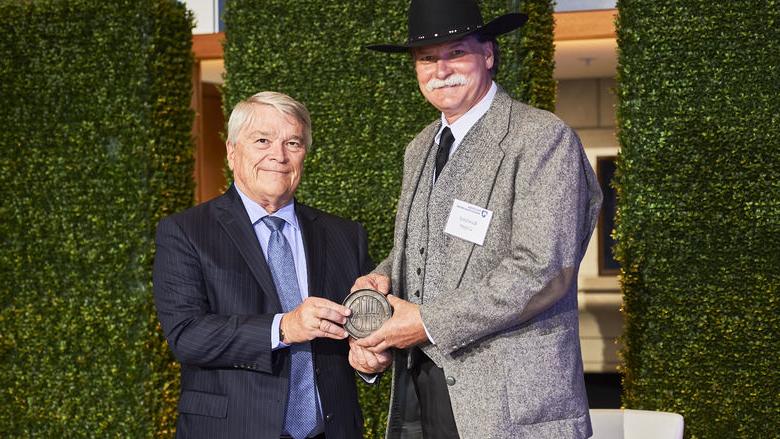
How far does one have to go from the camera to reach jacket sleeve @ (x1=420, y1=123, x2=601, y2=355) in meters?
1.93

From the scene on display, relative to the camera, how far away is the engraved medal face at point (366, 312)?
2098 mm

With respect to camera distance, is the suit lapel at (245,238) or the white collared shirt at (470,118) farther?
the suit lapel at (245,238)

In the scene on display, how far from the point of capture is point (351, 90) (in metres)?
4.44

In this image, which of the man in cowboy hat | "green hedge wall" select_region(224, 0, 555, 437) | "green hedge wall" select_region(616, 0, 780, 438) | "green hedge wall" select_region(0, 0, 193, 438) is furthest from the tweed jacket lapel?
"green hedge wall" select_region(0, 0, 193, 438)

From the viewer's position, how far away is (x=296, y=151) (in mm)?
2469

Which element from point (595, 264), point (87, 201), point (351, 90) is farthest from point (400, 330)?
point (595, 264)

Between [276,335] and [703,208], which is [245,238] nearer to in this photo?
[276,335]

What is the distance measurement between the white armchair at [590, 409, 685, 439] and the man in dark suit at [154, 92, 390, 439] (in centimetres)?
100

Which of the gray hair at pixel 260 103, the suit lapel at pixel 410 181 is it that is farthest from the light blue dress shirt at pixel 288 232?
the suit lapel at pixel 410 181

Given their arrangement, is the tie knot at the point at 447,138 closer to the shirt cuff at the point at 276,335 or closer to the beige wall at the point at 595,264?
the shirt cuff at the point at 276,335

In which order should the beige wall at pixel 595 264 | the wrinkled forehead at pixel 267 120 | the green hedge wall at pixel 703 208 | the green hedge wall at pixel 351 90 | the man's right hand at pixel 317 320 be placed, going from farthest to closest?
the beige wall at pixel 595 264 < the green hedge wall at pixel 351 90 < the green hedge wall at pixel 703 208 < the wrinkled forehead at pixel 267 120 < the man's right hand at pixel 317 320

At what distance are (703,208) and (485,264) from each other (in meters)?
2.27

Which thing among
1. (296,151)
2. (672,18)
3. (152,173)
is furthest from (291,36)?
(296,151)

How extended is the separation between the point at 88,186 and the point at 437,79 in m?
3.00
